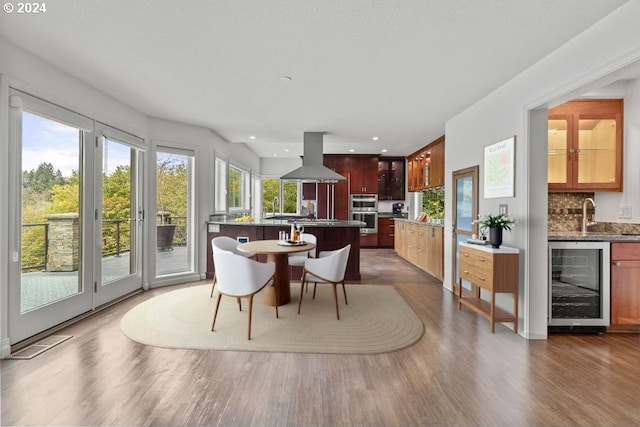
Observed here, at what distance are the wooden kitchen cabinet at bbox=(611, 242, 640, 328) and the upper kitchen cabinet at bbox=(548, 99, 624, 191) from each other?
2.42 ft

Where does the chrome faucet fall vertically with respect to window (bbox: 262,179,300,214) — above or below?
below

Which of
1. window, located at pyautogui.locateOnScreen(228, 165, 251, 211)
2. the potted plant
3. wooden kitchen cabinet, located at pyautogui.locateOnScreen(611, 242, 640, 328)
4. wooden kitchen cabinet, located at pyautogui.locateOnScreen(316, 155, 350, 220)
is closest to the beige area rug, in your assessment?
the potted plant

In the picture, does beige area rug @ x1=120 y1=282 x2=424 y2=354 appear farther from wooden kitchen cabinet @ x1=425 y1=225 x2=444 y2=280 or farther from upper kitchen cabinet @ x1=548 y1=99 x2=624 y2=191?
upper kitchen cabinet @ x1=548 y1=99 x2=624 y2=191

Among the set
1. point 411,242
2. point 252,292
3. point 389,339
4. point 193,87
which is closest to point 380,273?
point 411,242

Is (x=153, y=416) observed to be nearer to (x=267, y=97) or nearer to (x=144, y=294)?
(x=144, y=294)

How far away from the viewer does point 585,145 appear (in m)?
3.47

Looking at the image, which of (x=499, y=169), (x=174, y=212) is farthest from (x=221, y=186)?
(x=499, y=169)

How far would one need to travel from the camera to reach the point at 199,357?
2.54 meters

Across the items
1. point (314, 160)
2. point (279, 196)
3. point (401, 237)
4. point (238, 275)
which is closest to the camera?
point (238, 275)

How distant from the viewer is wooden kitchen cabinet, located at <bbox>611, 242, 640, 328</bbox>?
3.03m

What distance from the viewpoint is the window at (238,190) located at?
23.8ft

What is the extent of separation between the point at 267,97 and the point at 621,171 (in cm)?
407

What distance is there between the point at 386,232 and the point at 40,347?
7.52m

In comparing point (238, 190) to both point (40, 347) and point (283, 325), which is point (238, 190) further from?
point (40, 347)
